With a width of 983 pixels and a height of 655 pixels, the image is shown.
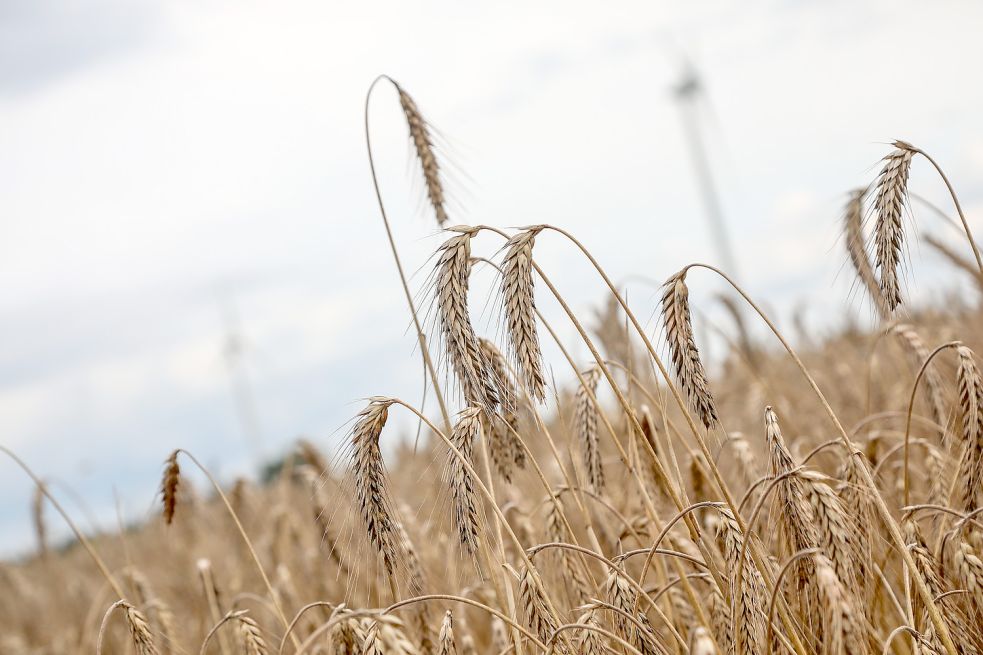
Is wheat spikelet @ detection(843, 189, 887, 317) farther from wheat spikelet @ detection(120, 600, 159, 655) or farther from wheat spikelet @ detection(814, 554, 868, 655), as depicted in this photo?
wheat spikelet @ detection(120, 600, 159, 655)

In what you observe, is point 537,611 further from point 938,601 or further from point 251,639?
point 938,601

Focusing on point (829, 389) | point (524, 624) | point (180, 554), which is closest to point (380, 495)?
point (524, 624)

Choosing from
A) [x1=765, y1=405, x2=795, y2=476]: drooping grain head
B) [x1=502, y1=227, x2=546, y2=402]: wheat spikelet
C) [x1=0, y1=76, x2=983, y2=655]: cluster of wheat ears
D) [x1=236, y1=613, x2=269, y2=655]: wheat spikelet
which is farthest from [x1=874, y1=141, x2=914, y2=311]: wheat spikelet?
[x1=236, y1=613, x2=269, y2=655]: wheat spikelet

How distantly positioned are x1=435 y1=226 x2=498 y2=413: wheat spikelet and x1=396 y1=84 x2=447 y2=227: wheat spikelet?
0.70 m

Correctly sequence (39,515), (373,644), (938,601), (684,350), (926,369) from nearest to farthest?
1. (373,644)
2. (684,350)
3. (938,601)
4. (926,369)
5. (39,515)

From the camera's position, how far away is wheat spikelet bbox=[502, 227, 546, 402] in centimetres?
194

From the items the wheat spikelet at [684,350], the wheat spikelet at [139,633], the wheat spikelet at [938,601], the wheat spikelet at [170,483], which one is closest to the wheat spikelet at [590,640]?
the wheat spikelet at [684,350]

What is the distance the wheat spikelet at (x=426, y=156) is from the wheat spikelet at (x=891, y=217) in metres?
1.31

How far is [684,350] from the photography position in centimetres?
199

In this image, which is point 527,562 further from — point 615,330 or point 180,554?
point 180,554

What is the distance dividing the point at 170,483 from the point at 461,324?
4.63ft

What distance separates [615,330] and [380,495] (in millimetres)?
1757

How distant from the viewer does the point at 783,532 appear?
7.59 ft

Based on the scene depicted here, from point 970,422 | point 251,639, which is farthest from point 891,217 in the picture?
point 251,639
